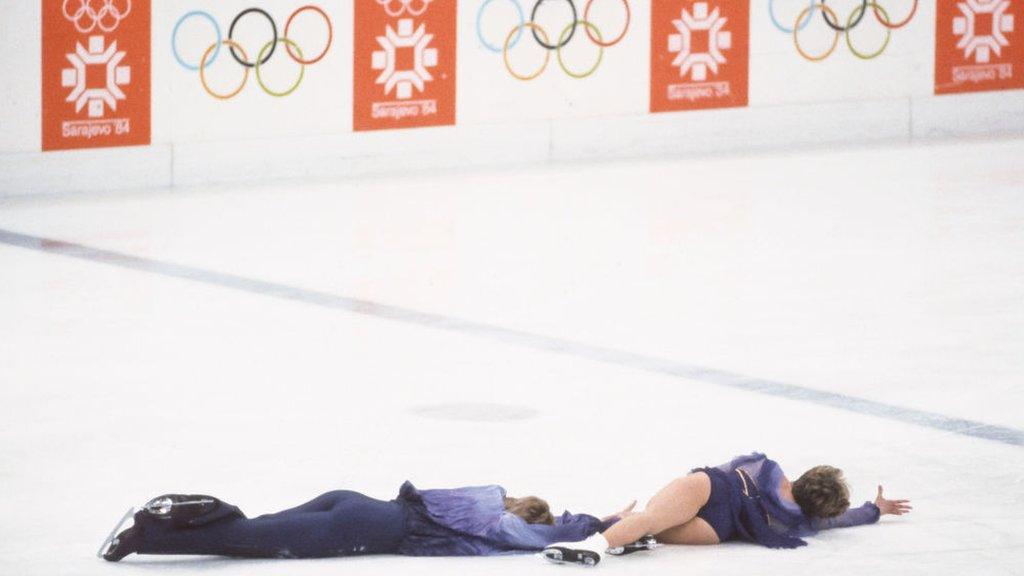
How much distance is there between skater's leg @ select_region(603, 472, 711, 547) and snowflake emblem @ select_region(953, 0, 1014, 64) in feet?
54.4

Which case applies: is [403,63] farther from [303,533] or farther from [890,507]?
[303,533]

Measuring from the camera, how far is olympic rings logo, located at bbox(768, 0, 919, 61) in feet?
75.1

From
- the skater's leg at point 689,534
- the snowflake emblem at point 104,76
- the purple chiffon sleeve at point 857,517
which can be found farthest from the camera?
the snowflake emblem at point 104,76

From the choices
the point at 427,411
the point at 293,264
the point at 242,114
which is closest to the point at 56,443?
the point at 427,411

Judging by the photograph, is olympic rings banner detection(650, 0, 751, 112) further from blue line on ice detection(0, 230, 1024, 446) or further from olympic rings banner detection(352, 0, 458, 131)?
blue line on ice detection(0, 230, 1024, 446)

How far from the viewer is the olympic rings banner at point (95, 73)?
1855cm

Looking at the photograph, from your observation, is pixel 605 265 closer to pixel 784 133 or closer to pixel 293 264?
pixel 293 264

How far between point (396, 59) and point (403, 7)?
537 mm

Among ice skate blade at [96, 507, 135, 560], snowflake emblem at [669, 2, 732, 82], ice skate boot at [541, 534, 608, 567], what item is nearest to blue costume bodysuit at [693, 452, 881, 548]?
ice skate boot at [541, 534, 608, 567]

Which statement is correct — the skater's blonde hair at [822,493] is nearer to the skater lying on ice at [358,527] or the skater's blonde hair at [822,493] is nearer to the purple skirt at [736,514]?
the purple skirt at [736,514]

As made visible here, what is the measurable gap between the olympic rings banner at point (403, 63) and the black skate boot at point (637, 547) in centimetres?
1270

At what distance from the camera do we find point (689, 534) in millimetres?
8320

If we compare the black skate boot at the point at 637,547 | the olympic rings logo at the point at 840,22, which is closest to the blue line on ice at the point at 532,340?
the black skate boot at the point at 637,547

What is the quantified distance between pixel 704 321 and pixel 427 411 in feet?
10.6
